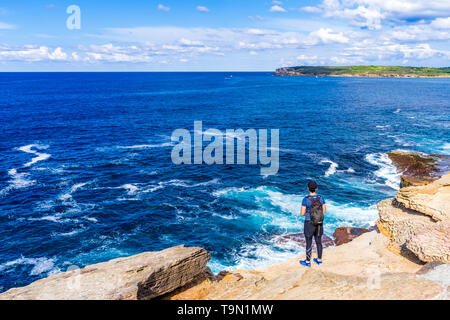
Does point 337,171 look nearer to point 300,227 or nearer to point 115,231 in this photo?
point 300,227

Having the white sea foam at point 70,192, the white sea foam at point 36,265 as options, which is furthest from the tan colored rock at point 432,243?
the white sea foam at point 70,192

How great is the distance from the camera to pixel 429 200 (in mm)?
21125

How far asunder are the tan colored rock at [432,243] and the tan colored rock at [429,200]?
2780 millimetres

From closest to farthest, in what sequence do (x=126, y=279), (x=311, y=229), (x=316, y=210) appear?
(x=126, y=279) < (x=316, y=210) < (x=311, y=229)

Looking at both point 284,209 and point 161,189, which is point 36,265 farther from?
point 284,209

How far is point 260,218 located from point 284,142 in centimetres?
3401

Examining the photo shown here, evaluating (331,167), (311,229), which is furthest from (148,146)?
(311,229)

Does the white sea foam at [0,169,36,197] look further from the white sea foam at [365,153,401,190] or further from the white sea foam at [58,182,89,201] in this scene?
the white sea foam at [365,153,401,190]

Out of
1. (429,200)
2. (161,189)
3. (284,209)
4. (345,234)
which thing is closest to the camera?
(429,200)

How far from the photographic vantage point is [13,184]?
1671 inches

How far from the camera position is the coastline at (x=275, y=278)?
11266 millimetres

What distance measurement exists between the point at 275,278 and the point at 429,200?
1413 cm

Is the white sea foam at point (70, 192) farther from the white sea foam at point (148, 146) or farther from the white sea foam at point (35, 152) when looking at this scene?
the white sea foam at point (148, 146)

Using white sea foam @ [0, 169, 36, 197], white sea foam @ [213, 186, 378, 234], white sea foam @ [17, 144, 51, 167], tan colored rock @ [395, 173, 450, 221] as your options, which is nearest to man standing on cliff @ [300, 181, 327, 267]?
tan colored rock @ [395, 173, 450, 221]
